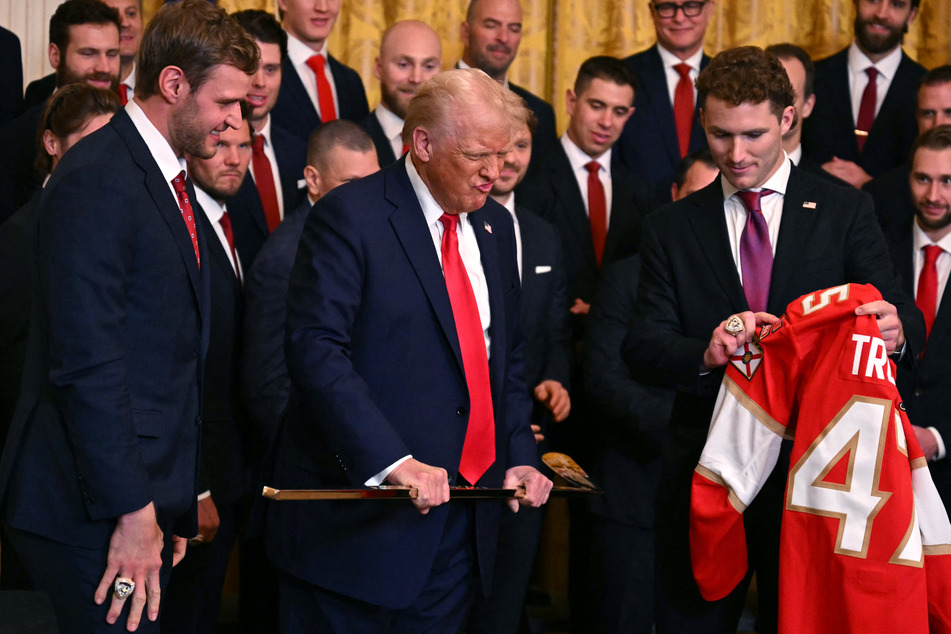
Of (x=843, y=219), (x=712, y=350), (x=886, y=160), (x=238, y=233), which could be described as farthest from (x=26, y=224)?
(x=886, y=160)

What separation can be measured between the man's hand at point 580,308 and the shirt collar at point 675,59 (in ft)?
4.25

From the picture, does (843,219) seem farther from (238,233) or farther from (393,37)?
(393,37)

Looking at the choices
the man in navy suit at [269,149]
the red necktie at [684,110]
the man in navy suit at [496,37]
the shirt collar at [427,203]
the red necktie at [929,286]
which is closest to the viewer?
the shirt collar at [427,203]

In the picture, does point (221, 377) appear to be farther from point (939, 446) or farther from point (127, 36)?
point (939, 446)

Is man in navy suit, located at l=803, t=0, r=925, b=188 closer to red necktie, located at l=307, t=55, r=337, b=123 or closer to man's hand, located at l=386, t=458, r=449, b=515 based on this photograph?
red necktie, located at l=307, t=55, r=337, b=123

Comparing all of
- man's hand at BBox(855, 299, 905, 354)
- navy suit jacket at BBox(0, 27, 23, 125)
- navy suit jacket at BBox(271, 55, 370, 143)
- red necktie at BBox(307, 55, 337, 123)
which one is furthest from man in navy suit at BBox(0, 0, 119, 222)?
man's hand at BBox(855, 299, 905, 354)

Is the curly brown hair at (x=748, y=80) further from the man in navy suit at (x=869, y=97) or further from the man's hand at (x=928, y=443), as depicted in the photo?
the man in navy suit at (x=869, y=97)

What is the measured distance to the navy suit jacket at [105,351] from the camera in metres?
1.90

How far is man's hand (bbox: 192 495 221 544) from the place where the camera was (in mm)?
2990

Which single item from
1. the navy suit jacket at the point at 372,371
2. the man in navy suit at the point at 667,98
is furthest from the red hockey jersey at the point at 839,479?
the man in navy suit at the point at 667,98

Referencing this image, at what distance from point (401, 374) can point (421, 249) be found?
0.27 m

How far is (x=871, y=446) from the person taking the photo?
2.30m

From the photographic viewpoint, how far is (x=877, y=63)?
4.82 m

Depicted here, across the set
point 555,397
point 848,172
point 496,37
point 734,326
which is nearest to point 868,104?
point 848,172
